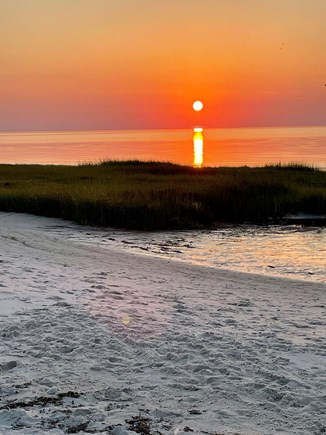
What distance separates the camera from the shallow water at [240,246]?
1353 cm

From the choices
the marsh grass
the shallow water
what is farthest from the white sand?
the marsh grass

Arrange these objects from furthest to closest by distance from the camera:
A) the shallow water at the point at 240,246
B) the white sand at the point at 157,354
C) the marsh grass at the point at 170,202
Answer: the marsh grass at the point at 170,202, the shallow water at the point at 240,246, the white sand at the point at 157,354

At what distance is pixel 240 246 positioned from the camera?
640 inches

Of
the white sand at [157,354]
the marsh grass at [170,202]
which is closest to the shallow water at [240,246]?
the marsh grass at [170,202]

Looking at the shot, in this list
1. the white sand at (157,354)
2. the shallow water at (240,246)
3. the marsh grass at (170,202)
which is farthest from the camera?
the marsh grass at (170,202)

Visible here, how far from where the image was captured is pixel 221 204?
21734 mm

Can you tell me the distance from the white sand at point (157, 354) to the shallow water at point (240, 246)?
2600mm

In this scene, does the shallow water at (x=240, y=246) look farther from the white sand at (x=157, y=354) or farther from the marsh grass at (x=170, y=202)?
the white sand at (x=157, y=354)

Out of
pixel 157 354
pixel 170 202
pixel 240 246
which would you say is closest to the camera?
pixel 157 354

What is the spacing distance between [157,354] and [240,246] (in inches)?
404

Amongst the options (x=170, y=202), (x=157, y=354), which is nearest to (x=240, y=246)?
(x=170, y=202)

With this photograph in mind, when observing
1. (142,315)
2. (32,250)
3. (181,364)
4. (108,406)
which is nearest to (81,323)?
(142,315)

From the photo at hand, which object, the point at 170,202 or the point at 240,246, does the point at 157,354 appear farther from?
the point at 170,202

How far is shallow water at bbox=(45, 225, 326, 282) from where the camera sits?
13531mm
